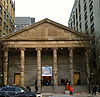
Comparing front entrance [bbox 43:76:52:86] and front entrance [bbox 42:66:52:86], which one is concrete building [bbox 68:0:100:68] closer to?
front entrance [bbox 42:66:52:86]

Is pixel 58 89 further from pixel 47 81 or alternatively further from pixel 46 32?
pixel 46 32

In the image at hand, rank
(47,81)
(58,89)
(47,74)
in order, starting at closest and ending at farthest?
(47,74) < (58,89) < (47,81)

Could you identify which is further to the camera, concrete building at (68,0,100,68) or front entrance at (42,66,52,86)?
concrete building at (68,0,100,68)

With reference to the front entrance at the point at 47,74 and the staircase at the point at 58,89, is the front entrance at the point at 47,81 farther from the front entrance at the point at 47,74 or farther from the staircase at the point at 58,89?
the staircase at the point at 58,89

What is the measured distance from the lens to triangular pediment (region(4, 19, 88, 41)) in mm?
57906

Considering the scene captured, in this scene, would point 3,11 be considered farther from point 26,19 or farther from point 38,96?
point 26,19

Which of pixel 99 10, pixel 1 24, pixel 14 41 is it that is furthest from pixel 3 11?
pixel 99 10

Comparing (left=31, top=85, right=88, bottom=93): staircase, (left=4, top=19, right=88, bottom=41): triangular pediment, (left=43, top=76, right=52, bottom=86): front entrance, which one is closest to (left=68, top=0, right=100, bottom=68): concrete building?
(left=4, top=19, right=88, bottom=41): triangular pediment

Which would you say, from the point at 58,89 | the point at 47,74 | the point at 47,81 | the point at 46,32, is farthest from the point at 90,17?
the point at 58,89

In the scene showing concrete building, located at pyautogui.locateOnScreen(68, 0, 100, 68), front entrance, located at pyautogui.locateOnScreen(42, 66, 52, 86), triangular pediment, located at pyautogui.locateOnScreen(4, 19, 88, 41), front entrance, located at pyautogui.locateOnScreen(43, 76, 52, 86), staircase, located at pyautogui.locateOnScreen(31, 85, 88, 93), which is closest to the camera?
staircase, located at pyautogui.locateOnScreen(31, 85, 88, 93)

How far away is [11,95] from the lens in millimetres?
26141

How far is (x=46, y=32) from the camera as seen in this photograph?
58500mm

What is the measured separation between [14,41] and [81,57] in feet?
58.0

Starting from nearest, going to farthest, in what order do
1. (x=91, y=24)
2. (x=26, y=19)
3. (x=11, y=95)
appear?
(x=11, y=95) < (x=91, y=24) < (x=26, y=19)
